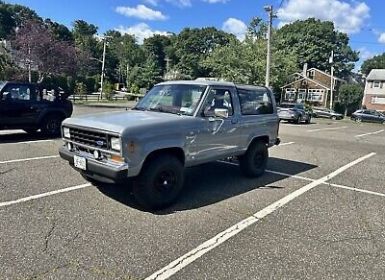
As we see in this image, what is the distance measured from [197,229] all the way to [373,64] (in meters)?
105

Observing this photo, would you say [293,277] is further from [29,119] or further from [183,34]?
[183,34]

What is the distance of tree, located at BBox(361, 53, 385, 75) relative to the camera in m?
90.8

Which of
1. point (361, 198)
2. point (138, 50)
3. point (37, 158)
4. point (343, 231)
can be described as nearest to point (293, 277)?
point (343, 231)

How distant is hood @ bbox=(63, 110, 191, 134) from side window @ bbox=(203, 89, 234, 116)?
620 mm

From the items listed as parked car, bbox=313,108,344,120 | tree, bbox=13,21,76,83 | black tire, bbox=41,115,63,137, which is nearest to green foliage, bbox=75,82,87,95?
tree, bbox=13,21,76,83

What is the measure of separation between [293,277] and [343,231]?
4.99ft

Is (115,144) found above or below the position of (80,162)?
above

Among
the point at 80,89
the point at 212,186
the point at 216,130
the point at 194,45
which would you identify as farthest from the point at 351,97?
the point at 194,45

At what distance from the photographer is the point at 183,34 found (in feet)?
316

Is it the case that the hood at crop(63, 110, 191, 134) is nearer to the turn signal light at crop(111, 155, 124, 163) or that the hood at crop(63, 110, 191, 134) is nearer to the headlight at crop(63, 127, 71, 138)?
the headlight at crop(63, 127, 71, 138)

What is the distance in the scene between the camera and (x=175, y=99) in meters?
5.68

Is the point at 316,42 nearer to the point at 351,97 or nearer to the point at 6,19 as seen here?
the point at 351,97

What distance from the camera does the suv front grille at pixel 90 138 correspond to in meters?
4.52

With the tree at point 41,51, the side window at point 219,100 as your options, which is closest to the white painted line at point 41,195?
the side window at point 219,100
